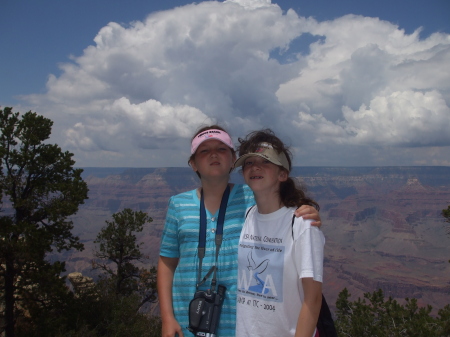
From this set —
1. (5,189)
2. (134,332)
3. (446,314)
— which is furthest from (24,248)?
(446,314)

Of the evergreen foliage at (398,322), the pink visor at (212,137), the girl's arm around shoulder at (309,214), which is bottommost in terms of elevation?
the evergreen foliage at (398,322)

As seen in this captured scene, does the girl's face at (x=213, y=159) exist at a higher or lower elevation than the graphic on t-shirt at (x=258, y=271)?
higher

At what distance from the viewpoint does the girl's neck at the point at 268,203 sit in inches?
111

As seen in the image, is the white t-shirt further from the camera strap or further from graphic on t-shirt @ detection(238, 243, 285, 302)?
the camera strap

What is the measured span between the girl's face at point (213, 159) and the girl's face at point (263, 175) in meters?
0.23

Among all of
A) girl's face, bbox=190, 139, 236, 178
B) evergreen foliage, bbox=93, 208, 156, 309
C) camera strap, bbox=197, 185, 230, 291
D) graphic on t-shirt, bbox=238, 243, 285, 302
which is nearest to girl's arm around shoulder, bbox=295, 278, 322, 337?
A: graphic on t-shirt, bbox=238, 243, 285, 302

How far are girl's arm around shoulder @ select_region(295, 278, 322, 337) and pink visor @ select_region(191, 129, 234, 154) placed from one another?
1380mm

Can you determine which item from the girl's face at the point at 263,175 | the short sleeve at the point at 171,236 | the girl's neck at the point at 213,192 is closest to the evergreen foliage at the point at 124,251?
the short sleeve at the point at 171,236

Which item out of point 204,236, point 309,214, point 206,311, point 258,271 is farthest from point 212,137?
point 206,311

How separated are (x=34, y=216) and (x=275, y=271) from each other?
15323 mm

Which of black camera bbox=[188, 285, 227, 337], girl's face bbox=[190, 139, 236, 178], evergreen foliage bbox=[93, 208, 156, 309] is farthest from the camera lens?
evergreen foliage bbox=[93, 208, 156, 309]

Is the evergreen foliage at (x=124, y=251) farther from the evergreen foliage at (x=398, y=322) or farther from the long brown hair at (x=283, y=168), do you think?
the long brown hair at (x=283, y=168)

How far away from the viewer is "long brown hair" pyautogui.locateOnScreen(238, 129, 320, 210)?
2.78 metres

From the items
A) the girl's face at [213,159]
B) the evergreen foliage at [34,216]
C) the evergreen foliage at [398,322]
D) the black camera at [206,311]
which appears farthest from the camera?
the evergreen foliage at [34,216]
